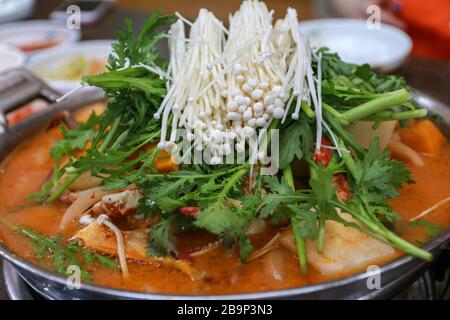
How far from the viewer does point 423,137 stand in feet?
5.20

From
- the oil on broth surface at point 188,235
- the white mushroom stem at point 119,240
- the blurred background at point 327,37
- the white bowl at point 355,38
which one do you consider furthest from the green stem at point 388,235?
the white bowl at point 355,38

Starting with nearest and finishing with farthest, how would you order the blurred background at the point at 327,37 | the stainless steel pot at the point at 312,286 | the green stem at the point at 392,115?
the stainless steel pot at the point at 312,286 < the green stem at the point at 392,115 < the blurred background at the point at 327,37

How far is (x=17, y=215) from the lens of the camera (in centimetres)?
147

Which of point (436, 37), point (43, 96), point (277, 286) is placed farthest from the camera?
point (436, 37)

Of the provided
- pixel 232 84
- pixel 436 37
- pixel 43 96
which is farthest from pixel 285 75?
pixel 436 37

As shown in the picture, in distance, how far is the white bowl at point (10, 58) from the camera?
110 inches

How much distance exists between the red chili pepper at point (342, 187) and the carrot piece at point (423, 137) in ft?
1.34

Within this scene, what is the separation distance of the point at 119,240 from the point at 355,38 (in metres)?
2.14

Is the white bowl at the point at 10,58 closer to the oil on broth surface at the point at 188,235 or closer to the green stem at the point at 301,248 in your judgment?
the oil on broth surface at the point at 188,235

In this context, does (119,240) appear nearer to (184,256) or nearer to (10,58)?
(184,256)

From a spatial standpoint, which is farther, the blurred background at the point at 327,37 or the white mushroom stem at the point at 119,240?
the blurred background at the point at 327,37

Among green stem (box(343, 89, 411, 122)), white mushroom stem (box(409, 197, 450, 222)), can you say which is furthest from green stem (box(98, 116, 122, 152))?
white mushroom stem (box(409, 197, 450, 222))

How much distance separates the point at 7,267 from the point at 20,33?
2281mm
